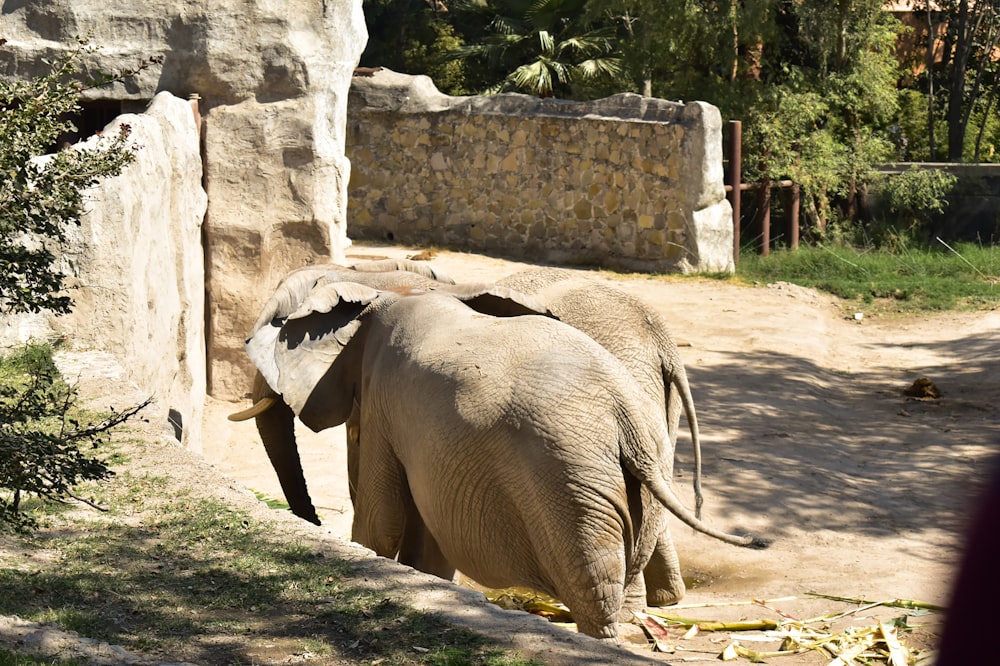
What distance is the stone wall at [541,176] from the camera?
15.3 m

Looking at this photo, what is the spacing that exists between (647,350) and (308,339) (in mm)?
1641

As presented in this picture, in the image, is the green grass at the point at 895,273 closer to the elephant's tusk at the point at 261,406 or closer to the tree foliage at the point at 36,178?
the elephant's tusk at the point at 261,406

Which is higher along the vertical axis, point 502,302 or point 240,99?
point 240,99

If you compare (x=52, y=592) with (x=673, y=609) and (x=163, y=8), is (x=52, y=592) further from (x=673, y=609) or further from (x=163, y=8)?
(x=163, y=8)

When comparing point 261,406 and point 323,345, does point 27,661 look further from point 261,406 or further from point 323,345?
point 261,406

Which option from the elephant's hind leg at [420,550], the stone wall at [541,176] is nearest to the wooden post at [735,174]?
the stone wall at [541,176]

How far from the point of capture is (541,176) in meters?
16.3

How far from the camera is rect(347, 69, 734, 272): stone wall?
603 inches

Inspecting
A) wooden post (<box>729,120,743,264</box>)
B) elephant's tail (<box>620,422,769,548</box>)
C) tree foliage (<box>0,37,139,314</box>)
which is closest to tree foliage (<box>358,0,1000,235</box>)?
wooden post (<box>729,120,743,264</box>)

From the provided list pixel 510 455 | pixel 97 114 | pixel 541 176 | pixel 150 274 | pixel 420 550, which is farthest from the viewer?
pixel 541 176

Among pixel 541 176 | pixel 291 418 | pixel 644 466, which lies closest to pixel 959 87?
pixel 541 176

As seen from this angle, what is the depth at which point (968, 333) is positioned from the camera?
1287 cm

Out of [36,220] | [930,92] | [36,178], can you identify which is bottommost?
[36,220]

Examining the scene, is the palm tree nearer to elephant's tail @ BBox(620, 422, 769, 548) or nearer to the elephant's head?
the elephant's head
